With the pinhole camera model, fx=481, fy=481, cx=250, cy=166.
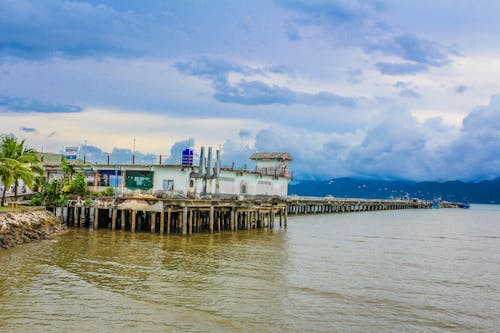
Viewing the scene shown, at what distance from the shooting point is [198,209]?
41875 millimetres

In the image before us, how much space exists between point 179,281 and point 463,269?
61.5 ft

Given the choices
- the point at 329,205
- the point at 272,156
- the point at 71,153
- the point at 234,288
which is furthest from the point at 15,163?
the point at 329,205

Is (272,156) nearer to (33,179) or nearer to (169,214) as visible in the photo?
(169,214)

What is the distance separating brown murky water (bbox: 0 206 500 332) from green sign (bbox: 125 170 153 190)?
39.3 feet

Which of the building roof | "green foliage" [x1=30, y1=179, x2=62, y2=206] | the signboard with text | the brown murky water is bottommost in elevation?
the brown murky water

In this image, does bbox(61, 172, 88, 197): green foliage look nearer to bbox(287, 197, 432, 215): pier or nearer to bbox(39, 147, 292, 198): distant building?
bbox(39, 147, 292, 198): distant building

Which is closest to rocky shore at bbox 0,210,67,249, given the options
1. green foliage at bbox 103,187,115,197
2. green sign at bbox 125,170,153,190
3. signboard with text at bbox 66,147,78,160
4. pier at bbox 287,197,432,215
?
green foliage at bbox 103,187,115,197

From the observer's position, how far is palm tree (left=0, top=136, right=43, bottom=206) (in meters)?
38.6

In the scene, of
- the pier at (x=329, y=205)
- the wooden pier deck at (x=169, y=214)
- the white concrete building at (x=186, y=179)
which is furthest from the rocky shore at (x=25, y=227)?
the pier at (x=329, y=205)

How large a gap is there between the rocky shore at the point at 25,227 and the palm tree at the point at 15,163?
331 centimetres

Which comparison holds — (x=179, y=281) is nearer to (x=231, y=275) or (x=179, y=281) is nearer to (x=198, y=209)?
(x=231, y=275)

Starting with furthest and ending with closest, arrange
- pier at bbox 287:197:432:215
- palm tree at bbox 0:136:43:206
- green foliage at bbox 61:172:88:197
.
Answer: pier at bbox 287:197:432:215
green foliage at bbox 61:172:88:197
palm tree at bbox 0:136:43:206

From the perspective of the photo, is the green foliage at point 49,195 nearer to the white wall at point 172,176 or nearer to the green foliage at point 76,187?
the green foliage at point 76,187

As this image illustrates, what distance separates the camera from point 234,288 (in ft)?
72.1
